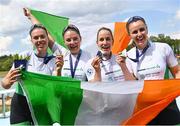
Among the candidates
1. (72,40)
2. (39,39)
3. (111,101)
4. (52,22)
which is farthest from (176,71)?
→ (52,22)

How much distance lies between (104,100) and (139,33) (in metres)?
0.73

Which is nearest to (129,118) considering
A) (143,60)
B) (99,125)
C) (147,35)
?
(99,125)

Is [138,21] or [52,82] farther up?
[138,21]

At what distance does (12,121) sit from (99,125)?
37.2 inches

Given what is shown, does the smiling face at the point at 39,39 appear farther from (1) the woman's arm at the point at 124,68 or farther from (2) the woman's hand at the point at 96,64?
(1) the woman's arm at the point at 124,68

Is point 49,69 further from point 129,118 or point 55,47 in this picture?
point 129,118

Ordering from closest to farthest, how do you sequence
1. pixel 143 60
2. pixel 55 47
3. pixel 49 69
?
pixel 143 60, pixel 49 69, pixel 55 47

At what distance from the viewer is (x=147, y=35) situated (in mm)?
3686

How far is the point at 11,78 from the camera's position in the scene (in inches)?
147

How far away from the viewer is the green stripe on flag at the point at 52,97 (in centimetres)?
374

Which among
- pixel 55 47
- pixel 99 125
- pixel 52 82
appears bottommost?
pixel 99 125

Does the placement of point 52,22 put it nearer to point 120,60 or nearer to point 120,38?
point 120,38

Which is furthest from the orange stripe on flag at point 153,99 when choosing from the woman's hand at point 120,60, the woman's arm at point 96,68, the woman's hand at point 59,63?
the woman's hand at point 59,63

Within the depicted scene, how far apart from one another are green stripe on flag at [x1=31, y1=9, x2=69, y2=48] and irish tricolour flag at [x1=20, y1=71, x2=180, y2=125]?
4.44ft
